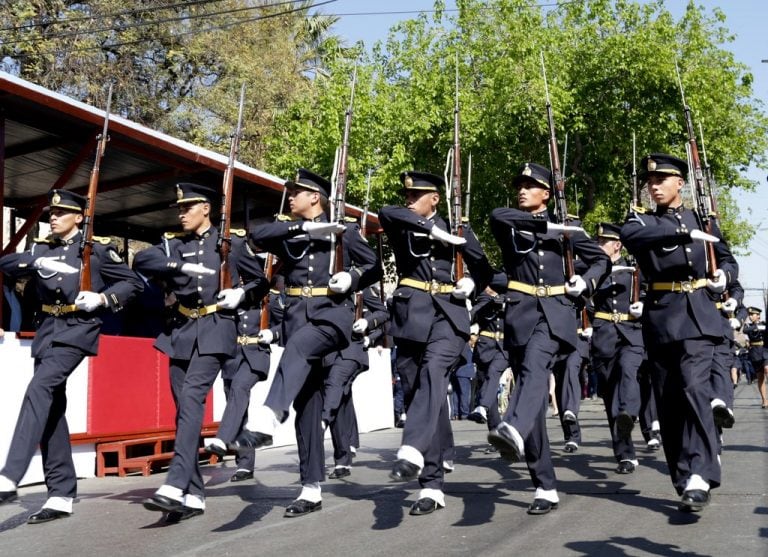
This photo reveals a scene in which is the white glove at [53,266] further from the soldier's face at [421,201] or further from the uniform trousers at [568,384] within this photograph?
the uniform trousers at [568,384]

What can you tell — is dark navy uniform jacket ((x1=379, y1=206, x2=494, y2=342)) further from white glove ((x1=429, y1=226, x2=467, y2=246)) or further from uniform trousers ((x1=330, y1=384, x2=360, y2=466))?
uniform trousers ((x1=330, y1=384, x2=360, y2=466))

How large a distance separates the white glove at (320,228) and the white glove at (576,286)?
5.26ft

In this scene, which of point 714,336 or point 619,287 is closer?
point 714,336

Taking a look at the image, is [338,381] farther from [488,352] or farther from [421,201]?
[421,201]

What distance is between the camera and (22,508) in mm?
8523

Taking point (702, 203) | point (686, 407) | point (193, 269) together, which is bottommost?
point (686, 407)

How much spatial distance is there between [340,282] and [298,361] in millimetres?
606

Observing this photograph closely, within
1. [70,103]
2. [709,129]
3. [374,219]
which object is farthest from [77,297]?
[709,129]

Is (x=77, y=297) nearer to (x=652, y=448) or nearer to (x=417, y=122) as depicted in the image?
(x=652, y=448)

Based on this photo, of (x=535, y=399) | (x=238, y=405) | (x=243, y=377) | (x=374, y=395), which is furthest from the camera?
(x=374, y=395)

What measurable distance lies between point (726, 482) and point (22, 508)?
542 centimetres

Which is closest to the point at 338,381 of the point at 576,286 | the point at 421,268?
the point at 421,268

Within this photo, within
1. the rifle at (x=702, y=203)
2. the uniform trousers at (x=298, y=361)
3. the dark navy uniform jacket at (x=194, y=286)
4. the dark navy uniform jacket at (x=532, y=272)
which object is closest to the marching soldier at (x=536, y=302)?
the dark navy uniform jacket at (x=532, y=272)

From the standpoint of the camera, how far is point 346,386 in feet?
37.0
